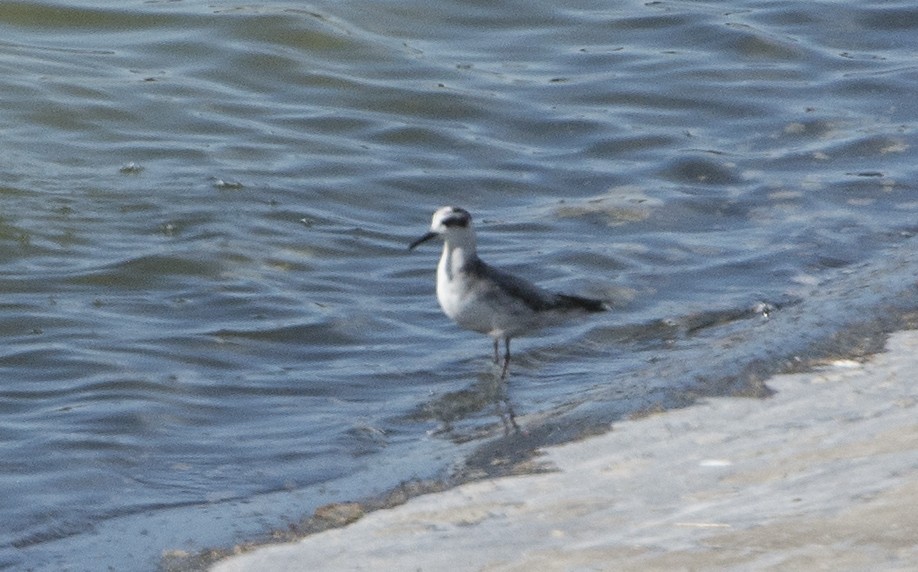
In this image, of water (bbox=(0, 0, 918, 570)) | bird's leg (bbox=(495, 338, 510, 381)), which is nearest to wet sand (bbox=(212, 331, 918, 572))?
water (bbox=(0, 0, 918, 570))

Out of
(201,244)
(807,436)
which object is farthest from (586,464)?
(201,244)

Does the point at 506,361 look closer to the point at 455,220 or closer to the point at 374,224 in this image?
the point at 455,220

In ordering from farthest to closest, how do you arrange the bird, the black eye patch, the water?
the black eye patch → the bird → the water

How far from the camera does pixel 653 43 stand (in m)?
14.5

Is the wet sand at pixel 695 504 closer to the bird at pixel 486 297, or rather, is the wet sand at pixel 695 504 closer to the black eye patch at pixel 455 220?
the bird at pixel 486 297

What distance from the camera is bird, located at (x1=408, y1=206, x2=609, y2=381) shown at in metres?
7.89

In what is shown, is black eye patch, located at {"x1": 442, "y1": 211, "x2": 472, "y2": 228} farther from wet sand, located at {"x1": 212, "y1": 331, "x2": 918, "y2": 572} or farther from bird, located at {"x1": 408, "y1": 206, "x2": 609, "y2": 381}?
wet sand, located at {"x1": 212, "y1": 331, "x2": 918, "y2": 572}

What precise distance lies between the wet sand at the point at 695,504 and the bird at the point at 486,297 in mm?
1364

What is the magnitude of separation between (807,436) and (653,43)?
29.6 ft

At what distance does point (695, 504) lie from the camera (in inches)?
205

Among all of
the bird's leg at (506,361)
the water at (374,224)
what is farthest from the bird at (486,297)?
the water at (374,224)

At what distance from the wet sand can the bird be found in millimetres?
1364

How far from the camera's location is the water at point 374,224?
6859mm

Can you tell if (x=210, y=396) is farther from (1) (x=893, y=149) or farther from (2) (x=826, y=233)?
(1) (x=893, y=149)
